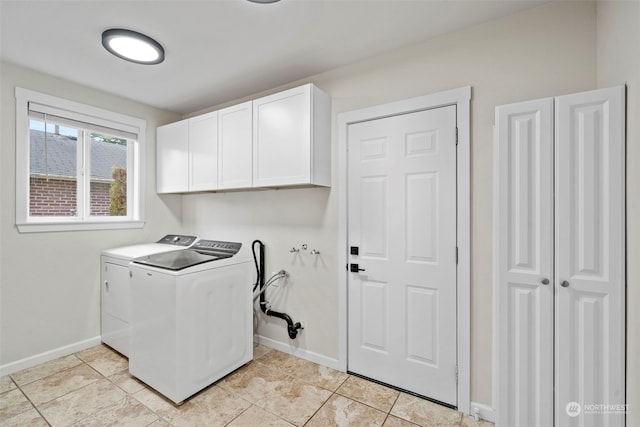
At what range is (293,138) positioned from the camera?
230 cm

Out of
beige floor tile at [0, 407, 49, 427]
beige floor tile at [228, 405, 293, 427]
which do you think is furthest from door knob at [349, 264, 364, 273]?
beige floor tile at [0, 407, 49, 427]

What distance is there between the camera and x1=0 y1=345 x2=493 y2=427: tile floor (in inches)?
71.7

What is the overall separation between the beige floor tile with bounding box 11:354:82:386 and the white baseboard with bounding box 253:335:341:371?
158 centimetres

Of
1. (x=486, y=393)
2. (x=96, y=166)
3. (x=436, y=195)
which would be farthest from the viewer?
(x=96, y=166)

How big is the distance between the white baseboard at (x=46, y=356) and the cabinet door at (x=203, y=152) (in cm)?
177

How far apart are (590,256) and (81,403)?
3.11 meters

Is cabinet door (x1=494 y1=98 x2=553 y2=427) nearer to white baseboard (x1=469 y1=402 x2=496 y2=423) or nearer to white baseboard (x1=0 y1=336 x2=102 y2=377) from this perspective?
white baseboard (x1=469 y1=402 x2=496 y2=423)

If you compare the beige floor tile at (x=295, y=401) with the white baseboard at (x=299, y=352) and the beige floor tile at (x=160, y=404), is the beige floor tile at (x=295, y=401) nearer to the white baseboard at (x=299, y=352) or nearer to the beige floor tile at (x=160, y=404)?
the white baseboard at (x=299, y=352)

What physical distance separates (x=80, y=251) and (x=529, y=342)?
3.59 meters

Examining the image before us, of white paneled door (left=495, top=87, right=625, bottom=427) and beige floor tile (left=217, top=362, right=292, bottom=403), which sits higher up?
white paneled door (left=495, top=87, right=625, bottom=427)

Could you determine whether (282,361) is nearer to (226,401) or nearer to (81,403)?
(226,401)

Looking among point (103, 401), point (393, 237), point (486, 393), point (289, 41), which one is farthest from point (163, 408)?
point (289, 41)

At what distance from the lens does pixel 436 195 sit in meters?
1.99

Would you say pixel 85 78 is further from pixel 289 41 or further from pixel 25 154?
pixel 289 41
